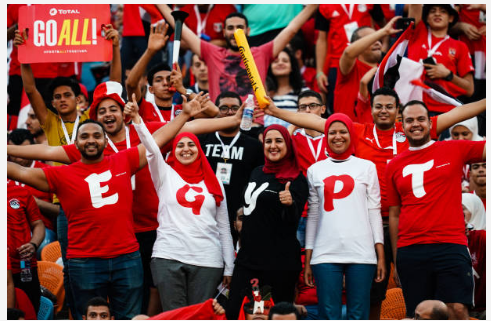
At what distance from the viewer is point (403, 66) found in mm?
9430

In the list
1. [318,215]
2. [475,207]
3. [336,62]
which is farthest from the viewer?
[336,62]

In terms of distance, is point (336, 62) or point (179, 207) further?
point (336, 62)

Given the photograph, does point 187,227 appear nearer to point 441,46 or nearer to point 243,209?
point 243,209

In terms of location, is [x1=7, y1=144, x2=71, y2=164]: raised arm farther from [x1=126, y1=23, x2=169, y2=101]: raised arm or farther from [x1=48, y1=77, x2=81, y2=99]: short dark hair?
[x1=48, y1=77, x2=81, y2=99]: short dark hair

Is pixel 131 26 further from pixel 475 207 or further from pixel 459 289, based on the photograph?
pixel 459 289

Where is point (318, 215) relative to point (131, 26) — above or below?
below

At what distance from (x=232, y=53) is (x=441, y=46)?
2.51 m

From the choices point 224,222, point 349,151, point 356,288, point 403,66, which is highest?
point 403,66

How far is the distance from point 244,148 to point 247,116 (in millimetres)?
463

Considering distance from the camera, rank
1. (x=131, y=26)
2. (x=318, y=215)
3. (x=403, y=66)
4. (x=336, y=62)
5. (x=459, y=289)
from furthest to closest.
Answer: (x=131, y=26), (x=336, y=62), (x=403, y=66), (x=318, y=215), (x=459, y=289)

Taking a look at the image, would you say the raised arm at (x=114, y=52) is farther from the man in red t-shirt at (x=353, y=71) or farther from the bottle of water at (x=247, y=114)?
the man in red t-shirt at (x=353, y=71)

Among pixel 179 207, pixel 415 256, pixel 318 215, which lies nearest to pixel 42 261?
pixel 179 207

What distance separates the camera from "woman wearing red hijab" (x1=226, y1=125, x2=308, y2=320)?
706 centimetres

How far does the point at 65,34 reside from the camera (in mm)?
8695
